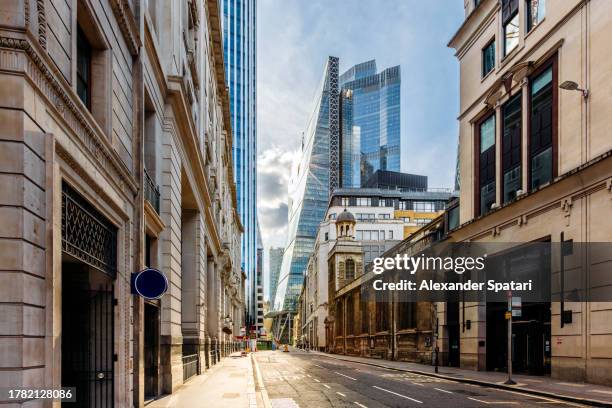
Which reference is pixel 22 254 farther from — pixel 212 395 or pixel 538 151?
pixel 538 151

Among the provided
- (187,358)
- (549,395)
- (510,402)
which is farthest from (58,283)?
(187,358)

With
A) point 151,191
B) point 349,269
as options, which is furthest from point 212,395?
point 349,269

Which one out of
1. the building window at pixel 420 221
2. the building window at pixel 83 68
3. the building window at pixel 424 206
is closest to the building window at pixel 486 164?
the building window at pixel 83 68

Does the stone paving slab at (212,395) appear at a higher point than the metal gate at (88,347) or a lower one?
lower

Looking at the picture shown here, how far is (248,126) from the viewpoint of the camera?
544 ft

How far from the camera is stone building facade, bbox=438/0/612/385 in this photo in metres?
23.3

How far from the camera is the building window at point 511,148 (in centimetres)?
3086

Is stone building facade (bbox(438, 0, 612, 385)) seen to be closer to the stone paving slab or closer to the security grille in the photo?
the stone paving slab

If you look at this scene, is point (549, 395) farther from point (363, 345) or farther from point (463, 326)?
point (363, 345)

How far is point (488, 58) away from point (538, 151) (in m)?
9.38

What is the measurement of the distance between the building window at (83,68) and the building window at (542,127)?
2203cm

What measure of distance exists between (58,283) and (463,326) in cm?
3145

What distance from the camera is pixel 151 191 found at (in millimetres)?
18188

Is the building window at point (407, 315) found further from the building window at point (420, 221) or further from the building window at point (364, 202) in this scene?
the building window at point (420, 221)
